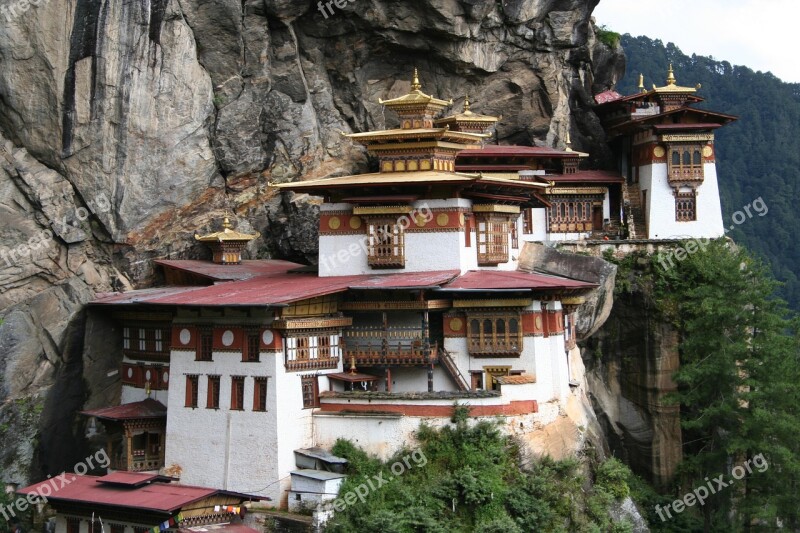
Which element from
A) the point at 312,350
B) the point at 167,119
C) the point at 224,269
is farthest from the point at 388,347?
the point at 167,119

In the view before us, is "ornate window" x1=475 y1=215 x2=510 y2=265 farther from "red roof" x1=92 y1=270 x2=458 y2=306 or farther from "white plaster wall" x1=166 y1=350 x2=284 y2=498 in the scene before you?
"white plaster wall" x1=166 y1=350 x2=284 y2=498

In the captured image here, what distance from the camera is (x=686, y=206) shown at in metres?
58.1

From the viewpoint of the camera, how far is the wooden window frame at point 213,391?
42.5 metres

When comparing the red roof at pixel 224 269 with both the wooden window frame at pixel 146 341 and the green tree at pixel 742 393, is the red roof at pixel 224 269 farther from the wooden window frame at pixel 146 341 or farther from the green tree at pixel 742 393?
the green tree at pixel 742 393

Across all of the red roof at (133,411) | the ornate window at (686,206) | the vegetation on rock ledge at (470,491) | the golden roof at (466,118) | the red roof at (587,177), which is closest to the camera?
the vegetation on rock ledge at (470,491)

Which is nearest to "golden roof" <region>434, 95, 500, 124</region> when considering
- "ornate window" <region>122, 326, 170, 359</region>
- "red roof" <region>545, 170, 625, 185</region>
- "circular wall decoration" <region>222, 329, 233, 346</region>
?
"red roof" <region>545, 170, 625, 185</region>

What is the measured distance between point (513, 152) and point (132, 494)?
24.2 metres

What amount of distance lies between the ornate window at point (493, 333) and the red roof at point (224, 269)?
8730 mm

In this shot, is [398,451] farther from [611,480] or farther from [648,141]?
[648,141]

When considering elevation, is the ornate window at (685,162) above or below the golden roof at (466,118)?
below

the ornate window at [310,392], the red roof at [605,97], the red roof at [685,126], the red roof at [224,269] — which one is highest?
the red roof at [605,97]

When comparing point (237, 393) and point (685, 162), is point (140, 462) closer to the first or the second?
point (237, 393)

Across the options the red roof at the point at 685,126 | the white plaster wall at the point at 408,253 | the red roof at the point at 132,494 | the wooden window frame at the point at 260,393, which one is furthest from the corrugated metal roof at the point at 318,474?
the red roof at the point at 685,126

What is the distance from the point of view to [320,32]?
54.2 m
